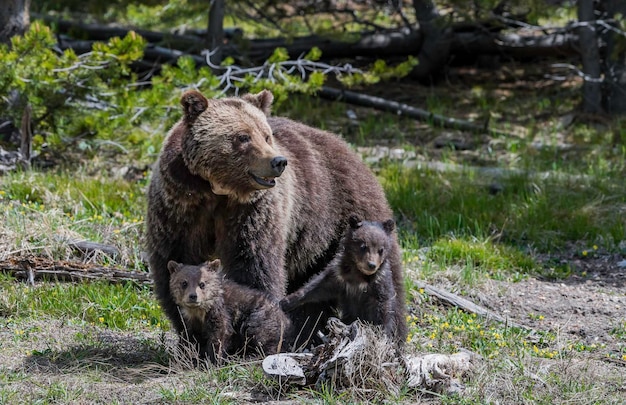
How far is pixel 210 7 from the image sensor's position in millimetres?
11406

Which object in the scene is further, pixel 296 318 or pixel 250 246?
pixel 296 318

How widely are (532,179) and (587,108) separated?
2816 mm

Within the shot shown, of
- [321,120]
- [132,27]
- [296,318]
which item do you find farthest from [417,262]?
[132,27]

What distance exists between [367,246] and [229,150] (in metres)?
1.01

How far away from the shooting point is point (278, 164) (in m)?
5.57

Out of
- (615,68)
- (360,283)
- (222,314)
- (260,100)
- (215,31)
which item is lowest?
(222,314)

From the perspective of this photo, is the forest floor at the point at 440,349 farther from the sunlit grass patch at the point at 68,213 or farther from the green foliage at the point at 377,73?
the green foliage at the point at 377,73

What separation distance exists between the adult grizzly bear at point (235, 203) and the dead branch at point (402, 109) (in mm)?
6136

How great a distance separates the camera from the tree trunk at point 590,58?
469 inches

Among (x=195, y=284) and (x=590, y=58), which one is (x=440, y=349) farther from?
(x=590, y=58)

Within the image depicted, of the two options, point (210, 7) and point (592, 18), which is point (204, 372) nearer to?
point (210, 7)

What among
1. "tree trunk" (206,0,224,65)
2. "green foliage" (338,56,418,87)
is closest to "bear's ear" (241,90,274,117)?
"green foliage" (338,56,418,87)

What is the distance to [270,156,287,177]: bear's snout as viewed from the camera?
5555 mm

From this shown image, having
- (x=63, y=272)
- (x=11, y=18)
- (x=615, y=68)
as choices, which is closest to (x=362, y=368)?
(x=63, y=272)
